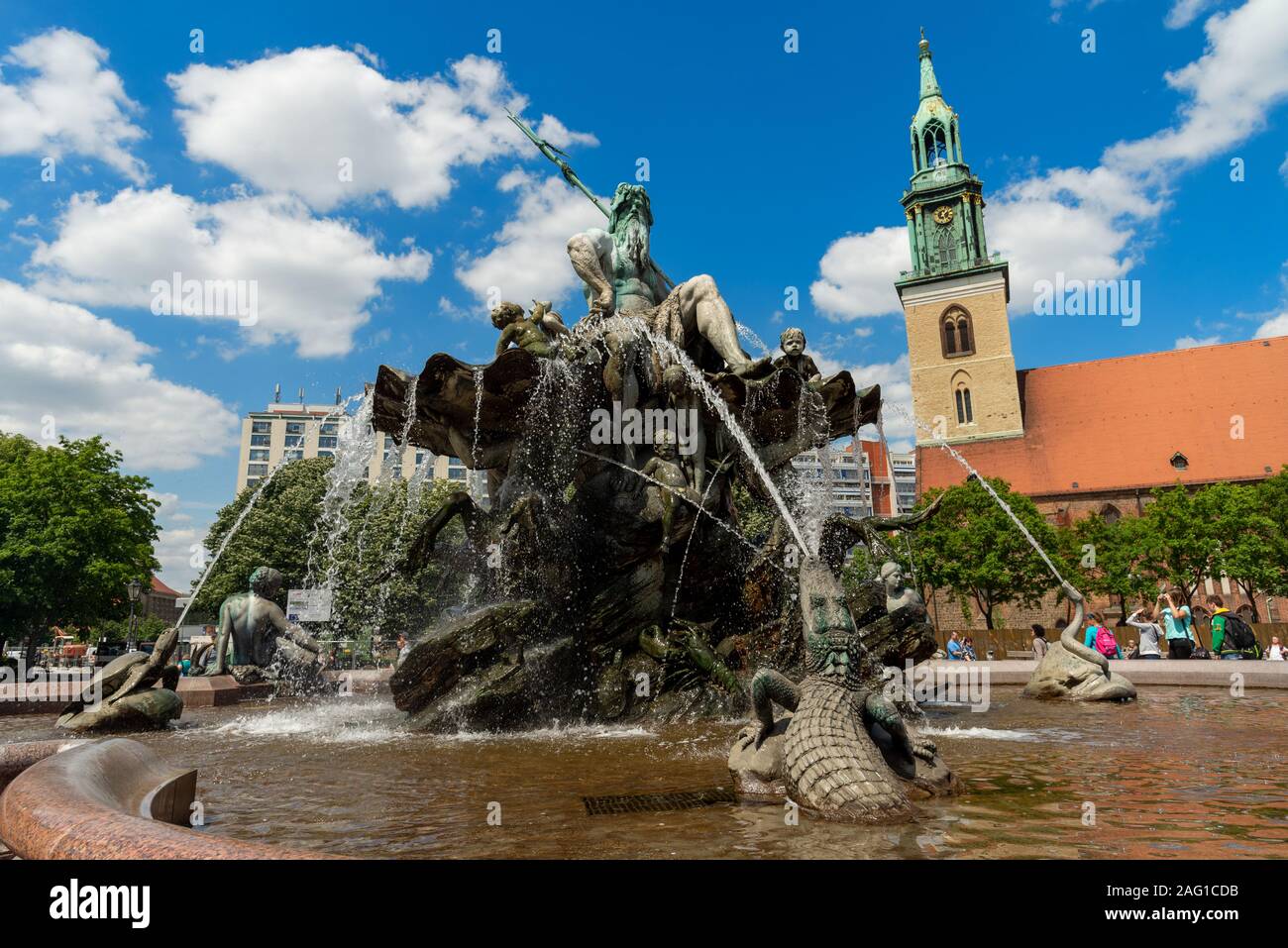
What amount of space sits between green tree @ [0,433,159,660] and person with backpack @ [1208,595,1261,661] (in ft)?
106

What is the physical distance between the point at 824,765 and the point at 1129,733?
4511 millimetres

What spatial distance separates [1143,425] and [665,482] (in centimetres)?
5690

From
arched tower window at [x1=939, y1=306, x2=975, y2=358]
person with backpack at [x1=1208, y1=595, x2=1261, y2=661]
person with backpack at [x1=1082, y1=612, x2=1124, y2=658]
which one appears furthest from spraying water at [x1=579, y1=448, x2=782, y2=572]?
arched tower window at [x1=939, y1=306, x2=975, y2=358]

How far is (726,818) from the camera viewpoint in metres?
3.71

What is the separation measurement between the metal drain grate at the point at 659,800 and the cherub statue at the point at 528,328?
5.72 m

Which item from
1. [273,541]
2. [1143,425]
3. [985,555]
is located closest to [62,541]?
[273,541]

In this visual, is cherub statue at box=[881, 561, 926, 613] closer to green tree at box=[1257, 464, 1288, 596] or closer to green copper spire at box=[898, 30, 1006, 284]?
green tree at box=[1257, 464, 1288, 596]

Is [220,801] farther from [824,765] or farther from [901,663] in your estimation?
[901,663]

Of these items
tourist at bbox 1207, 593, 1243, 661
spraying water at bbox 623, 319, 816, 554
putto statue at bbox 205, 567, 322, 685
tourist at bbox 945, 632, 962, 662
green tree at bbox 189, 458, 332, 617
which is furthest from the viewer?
green tree at bbox 189, 458, 332, 617

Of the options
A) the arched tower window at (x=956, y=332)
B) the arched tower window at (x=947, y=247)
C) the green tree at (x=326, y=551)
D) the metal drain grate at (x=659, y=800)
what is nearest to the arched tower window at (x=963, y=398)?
the arched tower window at (x=956, y=332)

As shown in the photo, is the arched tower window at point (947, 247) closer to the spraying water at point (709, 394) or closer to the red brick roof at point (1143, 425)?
the red brick roof at point (1143, 425)

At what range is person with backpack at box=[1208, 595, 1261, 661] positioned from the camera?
14031mm

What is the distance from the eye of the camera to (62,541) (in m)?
27.2
